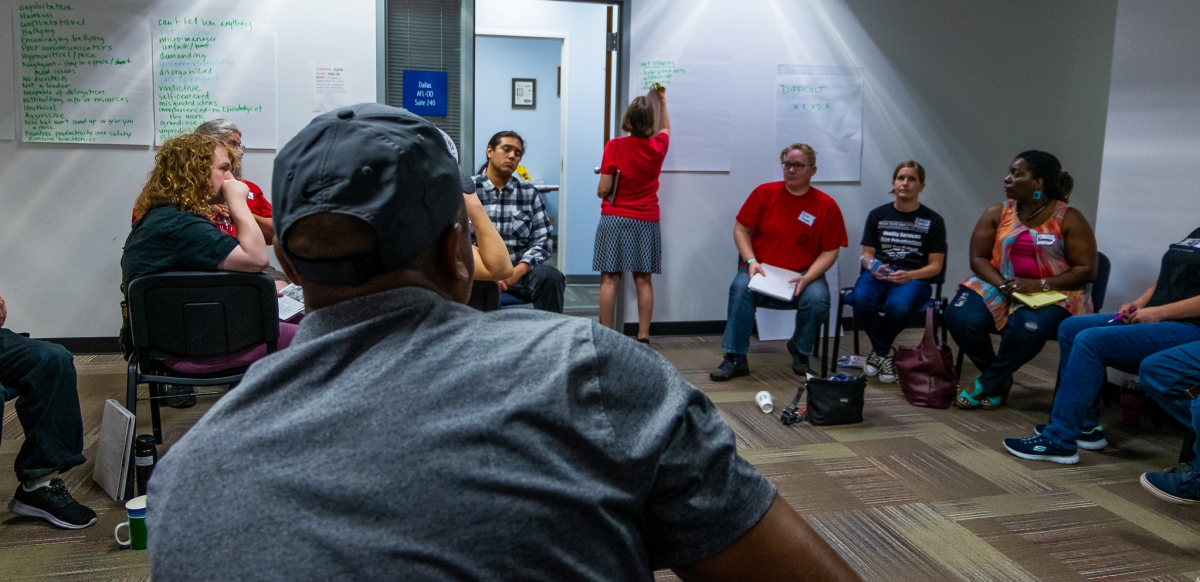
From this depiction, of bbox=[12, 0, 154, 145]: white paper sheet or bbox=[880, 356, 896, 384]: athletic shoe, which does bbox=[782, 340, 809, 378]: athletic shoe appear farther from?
bbox=[12, 0, 154, 145]: white paper sheet

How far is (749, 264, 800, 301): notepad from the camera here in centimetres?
423

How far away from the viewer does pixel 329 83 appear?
14.9ft

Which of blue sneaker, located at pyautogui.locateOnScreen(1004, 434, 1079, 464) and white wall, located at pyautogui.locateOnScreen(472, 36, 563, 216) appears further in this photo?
white wall, located at pyautogui.locateOnScreen(472, 36, 563, 216)

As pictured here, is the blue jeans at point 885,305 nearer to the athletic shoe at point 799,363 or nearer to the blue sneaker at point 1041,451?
the athletic shoe at point 799,363

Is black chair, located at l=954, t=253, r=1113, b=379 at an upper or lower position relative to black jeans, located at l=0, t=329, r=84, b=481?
upper

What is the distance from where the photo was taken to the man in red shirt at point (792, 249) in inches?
168

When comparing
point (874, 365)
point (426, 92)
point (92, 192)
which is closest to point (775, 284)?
point (874, 365)

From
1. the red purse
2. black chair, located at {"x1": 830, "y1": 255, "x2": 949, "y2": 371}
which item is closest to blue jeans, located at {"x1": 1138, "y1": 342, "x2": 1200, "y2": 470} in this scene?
the red purse

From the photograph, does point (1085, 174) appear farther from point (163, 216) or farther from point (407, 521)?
point (407, 521)

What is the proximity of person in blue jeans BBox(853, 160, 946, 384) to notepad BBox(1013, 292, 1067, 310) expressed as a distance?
61cm

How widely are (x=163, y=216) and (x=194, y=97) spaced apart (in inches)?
82.3

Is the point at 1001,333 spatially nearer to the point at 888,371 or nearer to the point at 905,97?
the point at 888,371

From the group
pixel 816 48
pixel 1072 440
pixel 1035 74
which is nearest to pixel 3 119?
pixel 816 48

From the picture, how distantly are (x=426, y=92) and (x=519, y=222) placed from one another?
1.12 metres
